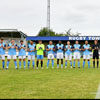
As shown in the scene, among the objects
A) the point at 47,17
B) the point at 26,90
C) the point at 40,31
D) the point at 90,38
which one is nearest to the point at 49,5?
the point at 47,17

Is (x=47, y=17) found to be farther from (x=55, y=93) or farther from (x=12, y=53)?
(x=55, y=93)

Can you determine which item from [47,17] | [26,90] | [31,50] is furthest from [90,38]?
[26,90]

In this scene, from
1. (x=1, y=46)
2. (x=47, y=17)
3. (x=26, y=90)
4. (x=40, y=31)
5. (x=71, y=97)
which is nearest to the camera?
(x=71, y=97)

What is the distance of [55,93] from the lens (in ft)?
21.8

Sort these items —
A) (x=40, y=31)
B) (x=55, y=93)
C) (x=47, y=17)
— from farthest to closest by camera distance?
1. (x=40, y=31)
2. (x=47, y=17)
3. (x=55, y=93)

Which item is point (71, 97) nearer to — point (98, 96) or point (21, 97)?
point (98, 96)

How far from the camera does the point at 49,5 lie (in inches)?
1756

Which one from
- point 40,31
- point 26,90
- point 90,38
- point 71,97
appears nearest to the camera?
point 71,97

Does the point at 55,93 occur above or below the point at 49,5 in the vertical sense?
below

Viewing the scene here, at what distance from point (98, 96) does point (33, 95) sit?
174 cm

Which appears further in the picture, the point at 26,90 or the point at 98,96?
the point at 26,90

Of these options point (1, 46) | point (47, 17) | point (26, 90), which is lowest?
point (26, 90)

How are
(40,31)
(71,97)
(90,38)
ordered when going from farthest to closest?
1. (40,31)
2. (90,38)
3. (71,97)

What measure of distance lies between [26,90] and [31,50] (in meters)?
8.00
